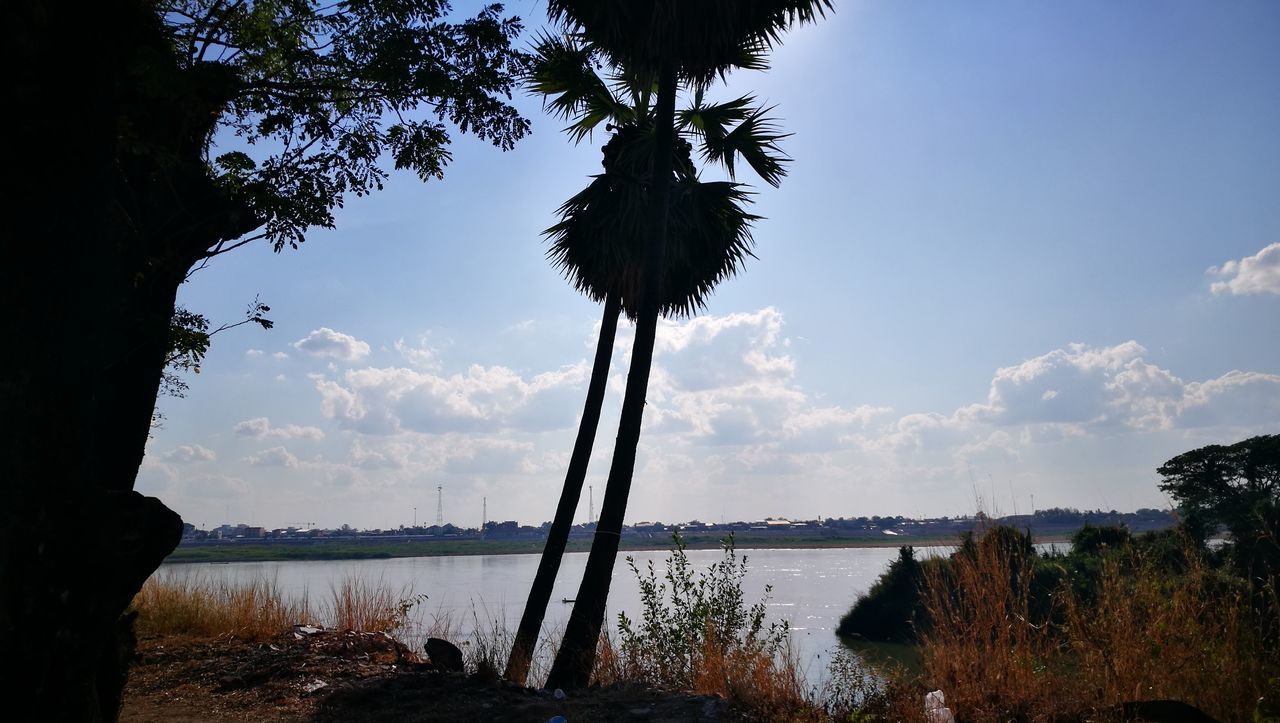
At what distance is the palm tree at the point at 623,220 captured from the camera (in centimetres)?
1170

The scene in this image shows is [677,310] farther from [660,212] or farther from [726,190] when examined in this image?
[660,212]

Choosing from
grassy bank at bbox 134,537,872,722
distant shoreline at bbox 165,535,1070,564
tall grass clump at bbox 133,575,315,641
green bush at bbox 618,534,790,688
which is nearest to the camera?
grassy bank at bbox 134,537,872,722

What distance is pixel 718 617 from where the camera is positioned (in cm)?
781

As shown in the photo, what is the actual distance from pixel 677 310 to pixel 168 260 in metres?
8.11

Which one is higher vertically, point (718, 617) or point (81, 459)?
point (81, 459)

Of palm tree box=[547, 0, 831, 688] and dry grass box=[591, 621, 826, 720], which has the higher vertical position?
palm tree box=[547, 0, 831, 688]

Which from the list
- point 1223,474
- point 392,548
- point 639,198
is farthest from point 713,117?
point 392,548

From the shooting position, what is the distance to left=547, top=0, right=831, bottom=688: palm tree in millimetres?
8852

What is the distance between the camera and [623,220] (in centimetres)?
1222

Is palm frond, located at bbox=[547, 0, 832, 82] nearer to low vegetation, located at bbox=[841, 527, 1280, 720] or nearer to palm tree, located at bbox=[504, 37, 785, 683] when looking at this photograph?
palm tree, located at bbox=[504, 37, 785, 683]

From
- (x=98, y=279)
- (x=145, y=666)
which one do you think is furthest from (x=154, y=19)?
(x=145, y=666)

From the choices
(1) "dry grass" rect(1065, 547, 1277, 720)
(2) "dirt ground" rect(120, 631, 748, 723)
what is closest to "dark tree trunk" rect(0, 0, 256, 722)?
(2) "dirt ground" rect(120, 631, 748, 723)

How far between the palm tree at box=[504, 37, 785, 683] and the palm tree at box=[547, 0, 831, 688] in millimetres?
1033

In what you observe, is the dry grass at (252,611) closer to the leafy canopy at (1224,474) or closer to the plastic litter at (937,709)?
the plastic litter at (937,709)
